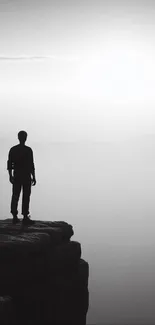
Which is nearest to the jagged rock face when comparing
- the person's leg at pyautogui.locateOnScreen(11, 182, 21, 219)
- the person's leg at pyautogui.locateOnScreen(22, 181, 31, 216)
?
the person's leg at pyautogui.locateOnScreen(22, 181, 31, 216)

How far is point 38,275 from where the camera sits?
18234 millimetres

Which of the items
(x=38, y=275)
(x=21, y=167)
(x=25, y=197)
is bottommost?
(x=38, y=275)

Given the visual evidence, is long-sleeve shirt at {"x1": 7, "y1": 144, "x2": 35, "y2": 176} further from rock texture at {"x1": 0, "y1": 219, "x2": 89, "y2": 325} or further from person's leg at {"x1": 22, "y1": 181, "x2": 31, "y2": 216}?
rock texture at {"x1": 0, "y1": 219, "x2": 89, "y2": 325}

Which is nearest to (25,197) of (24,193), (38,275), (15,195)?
(24,193)

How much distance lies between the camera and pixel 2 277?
672 inches

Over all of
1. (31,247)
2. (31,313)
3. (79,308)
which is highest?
(31,247)

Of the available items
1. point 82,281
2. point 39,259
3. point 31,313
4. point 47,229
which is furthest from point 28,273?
point 82,281

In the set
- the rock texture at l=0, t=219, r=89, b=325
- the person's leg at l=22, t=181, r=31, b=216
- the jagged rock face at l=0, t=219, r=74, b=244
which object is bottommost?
the rock texture at l=0, t=219, r=89, b=325

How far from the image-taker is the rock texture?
17125 mm

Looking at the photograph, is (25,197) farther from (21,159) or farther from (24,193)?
(21,159)

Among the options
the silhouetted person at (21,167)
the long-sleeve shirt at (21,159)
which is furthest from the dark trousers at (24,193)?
the long-sleeve shirt at (21,159)

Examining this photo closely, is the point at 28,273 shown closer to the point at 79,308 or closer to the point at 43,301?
the point at 43,301

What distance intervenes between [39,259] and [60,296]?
5752mm

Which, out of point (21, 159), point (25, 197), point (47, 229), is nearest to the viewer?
point (21, 159)
